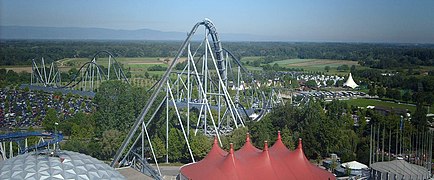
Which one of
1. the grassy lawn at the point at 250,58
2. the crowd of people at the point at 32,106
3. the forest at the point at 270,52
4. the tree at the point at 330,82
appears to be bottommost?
the crowd of people at the point at 32,106

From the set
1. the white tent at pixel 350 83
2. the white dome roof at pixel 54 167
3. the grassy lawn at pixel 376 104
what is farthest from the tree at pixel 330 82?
the white dome roof at pixel 54 167

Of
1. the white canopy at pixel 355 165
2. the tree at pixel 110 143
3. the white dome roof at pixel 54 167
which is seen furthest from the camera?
the tree at pixel 110 143

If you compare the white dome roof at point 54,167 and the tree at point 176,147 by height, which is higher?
the white dome roof at point 54,167

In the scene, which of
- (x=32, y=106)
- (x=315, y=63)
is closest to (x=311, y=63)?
(x=315, y=63)

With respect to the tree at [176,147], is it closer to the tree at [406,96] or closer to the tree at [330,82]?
the tree at [406,96]

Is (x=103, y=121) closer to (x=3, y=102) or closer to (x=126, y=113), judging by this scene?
(x=126, y=113)

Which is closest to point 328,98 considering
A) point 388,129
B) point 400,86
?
point 400,86

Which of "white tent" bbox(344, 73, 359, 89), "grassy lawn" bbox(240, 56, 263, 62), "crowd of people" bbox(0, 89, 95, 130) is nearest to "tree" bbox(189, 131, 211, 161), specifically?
"crowd of people" bbox(0, 89, 95, 130)
